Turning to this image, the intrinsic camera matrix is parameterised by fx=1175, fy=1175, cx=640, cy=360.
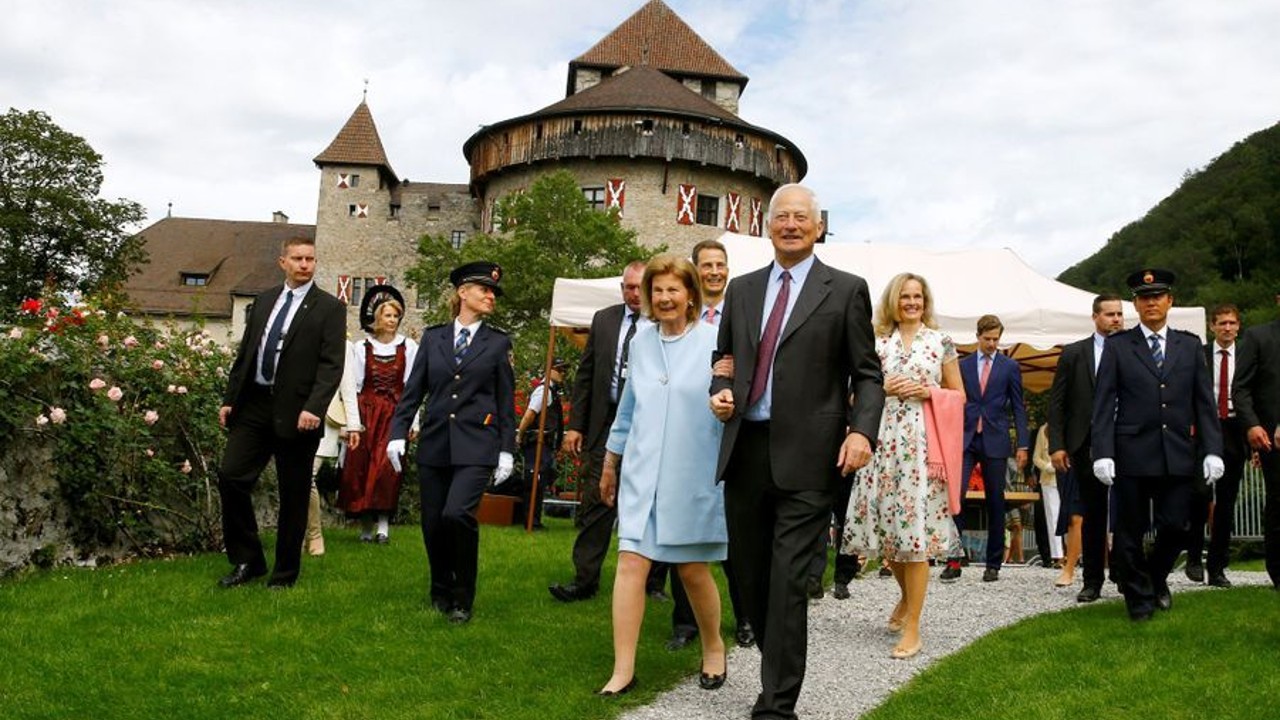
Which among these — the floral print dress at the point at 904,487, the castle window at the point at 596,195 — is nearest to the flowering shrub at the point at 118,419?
the floral print dress at the point at 904,487

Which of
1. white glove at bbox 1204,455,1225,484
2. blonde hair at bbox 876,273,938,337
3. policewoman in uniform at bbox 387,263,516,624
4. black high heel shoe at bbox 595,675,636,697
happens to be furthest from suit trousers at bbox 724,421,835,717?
white glove at bbox 1204,455,1225,484

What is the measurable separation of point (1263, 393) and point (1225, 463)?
36.1 inches

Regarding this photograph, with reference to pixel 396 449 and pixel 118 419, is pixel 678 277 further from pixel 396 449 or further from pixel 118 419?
pixel 118 419

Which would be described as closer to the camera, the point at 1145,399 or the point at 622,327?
the point at 1145,399

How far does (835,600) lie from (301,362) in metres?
3.93

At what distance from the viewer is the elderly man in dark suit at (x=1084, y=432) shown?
26.2 feet

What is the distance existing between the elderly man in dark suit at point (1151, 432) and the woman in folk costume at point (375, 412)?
18.4 feet

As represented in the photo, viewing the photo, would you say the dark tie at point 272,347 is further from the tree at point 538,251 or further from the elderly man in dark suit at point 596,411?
the tree at point 538,251

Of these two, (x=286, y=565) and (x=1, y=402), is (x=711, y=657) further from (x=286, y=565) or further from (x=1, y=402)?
(x=1, y=402)

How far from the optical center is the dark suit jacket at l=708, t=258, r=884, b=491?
460 cm

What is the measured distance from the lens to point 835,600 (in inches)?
321

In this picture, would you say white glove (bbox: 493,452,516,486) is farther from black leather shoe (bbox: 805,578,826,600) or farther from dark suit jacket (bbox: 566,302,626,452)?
black leather shoe (bbox: 805,578,826,600)

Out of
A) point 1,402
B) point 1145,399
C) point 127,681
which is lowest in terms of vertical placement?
point 127,681

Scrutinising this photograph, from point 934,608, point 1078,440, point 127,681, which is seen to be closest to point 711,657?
point 127,681
